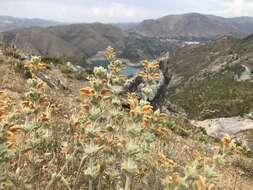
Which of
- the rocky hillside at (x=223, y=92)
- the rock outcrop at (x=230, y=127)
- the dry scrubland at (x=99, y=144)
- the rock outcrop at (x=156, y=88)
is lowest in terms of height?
the rocky hillside at (x=223, y=92)

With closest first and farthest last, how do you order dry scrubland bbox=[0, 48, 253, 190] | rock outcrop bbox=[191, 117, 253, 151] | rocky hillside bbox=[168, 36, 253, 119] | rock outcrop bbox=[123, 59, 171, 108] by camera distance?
dry scrubland bbox=[0, 48, 253, 190]
rock outcrop bbox=[123, 59, 171, 108]
rock outcrop bbox=[191, 117, 253, 151]
rocky hillside bbox=[168, 36, 253, 119]

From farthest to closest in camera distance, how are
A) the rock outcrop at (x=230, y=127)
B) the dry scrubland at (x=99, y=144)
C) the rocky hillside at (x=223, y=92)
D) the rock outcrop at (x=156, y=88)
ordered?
the rocky hillside at (x=223, y=92), the rock outcrop at (x=230, y=127), the rock outcrop at (x=156, y=88), the dry scrubland at (x=99, y=144)

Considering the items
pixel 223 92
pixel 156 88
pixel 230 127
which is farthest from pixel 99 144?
pixel 223 92

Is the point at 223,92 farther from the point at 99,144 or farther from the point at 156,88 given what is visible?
the point at 99,144

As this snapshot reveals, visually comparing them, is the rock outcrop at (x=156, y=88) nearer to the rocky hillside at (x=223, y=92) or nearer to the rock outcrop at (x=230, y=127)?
the rock outcrop at (x=230, y=127)

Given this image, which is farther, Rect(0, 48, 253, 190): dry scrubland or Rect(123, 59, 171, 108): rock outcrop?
Rect(123, 59, 171, 108): rock outcrop

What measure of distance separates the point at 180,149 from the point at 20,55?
33.5 feet

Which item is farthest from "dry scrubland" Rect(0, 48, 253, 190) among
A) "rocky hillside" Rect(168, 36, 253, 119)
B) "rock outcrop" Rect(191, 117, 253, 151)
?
"rocky hillside" Rect(168, 36, 253, 119)

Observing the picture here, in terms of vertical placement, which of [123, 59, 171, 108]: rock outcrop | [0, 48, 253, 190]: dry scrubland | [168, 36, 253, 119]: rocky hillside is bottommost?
[168, 36, 253, 119]: rocky hillside

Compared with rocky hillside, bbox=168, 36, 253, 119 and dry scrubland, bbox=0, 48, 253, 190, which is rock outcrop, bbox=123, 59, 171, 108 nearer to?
dry scrubland, bbox=0, 48, 253, 190

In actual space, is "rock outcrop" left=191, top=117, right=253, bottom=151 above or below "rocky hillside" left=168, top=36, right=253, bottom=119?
above

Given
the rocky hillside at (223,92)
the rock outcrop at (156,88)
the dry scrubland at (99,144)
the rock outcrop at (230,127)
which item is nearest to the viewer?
the dry scrubland at (99,144)

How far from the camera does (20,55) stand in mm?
21141

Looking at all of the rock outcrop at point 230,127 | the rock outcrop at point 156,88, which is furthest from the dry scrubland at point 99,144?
the rock outcrop at point 230,127
